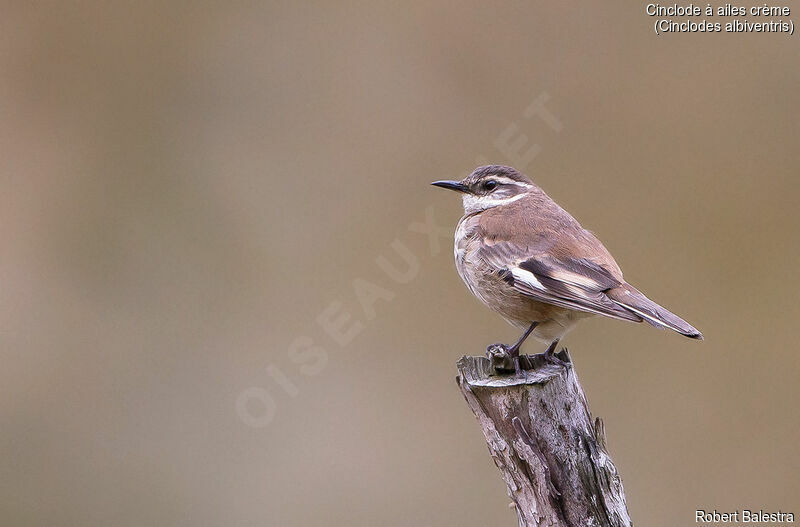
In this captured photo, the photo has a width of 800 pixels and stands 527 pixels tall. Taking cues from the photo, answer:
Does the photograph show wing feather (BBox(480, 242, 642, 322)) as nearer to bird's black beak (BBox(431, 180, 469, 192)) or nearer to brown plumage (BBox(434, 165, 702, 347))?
brown plumage (BBox(434, 165, 702, 347))

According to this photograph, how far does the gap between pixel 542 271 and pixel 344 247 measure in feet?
18.3

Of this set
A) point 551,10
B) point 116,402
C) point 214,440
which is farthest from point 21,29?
point 551,10

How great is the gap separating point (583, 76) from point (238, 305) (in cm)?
501

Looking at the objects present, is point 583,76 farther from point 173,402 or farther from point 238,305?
point 173,402

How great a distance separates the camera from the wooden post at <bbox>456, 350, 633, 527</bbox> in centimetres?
448

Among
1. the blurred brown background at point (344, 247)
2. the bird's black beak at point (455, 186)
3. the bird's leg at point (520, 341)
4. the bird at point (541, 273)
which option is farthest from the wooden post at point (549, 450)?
the blurred brown background at point (344, 247)

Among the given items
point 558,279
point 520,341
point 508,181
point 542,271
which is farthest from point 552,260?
point 508,181

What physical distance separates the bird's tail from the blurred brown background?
179 inches

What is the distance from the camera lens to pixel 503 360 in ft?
17.1

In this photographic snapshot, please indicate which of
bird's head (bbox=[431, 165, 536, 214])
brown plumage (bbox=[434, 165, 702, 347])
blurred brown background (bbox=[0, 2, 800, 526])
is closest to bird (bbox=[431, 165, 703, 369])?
brown plumage (bbox=[434, 165, 702, 347])

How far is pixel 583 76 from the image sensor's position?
36.0 feet

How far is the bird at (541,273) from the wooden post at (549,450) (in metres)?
0.50

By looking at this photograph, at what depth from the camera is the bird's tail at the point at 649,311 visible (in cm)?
477

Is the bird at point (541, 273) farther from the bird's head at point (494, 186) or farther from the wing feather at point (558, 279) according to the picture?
the bird's head at point (494, 186)
